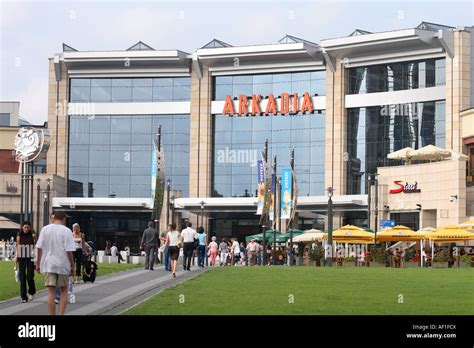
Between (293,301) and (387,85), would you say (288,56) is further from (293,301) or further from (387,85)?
(293,301)

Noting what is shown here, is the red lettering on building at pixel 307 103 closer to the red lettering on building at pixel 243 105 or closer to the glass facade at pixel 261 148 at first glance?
the glass facade at pixel 261 148

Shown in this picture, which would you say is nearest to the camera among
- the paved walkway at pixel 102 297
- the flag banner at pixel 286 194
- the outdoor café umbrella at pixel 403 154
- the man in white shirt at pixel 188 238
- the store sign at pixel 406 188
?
the paved walkway at pixel 102 297

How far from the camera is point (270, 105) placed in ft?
301

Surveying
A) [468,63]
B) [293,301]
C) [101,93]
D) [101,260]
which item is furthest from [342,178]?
[293,301]

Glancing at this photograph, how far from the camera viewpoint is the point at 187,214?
308ft

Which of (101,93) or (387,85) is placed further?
(101,93)

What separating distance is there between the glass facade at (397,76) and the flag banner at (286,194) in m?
20.8

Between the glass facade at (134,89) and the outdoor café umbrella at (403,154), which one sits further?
the glass facade at (134,89)

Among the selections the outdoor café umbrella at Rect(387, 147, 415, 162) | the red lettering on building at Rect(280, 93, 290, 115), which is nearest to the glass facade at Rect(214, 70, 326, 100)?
the red lettering on building at Rect(280, 93, 290, 115)

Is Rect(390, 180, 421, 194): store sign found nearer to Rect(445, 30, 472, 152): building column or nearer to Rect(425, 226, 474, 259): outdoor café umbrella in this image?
Rect(445, 30, 472, 152): building column

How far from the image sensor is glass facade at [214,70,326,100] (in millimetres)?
90750

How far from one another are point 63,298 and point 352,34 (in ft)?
238

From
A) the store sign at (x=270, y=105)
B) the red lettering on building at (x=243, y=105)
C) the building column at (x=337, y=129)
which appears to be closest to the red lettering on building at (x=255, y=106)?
the store sign at (x=270, y=105)

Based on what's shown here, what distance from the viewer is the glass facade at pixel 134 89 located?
3740 inches
